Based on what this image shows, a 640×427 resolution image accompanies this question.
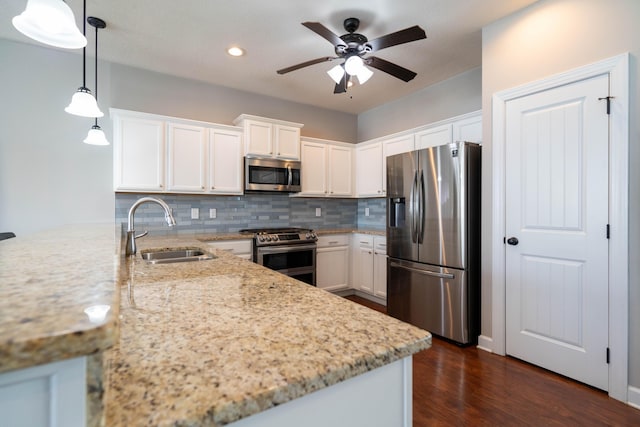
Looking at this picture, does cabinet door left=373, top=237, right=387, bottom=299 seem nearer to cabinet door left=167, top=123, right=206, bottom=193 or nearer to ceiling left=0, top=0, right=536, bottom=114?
Answer: ceiling left=0, top=0, right=536, bottom=114

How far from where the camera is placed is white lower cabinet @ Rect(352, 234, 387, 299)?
3.83m

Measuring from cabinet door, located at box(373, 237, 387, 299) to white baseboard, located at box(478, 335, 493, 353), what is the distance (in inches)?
50.3

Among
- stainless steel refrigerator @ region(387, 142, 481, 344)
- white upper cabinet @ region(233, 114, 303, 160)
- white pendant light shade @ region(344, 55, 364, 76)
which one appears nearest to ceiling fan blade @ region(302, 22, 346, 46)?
white pendant light shade @ region(344, 55, 364, 76)

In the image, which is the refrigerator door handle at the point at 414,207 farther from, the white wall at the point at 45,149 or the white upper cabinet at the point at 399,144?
the white wall at the point at 45,149

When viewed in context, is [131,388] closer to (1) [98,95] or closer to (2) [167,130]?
(2) [167,130]

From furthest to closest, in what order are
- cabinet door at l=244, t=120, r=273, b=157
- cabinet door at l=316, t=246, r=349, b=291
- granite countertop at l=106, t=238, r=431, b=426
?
cabinet door at l=316, t=246, r=349, b=291 → cabinet door at l=244, t=120, r=273, b=157 → granite countertop at l=106, t=238, r=431, b=426

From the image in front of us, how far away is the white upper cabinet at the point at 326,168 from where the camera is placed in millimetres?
4195

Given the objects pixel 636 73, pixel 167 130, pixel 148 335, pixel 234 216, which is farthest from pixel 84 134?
pixel 636 73

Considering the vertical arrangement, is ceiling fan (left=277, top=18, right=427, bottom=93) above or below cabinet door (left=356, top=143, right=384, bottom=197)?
above

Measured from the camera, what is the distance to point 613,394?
1906mm

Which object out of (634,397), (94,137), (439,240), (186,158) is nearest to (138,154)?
(186,158)

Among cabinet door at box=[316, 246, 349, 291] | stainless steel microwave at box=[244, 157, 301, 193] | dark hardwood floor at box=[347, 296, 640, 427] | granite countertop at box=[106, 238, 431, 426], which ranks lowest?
dark hardwood floor at box=[347, 296, 640, 427]

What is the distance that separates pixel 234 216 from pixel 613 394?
3715mm

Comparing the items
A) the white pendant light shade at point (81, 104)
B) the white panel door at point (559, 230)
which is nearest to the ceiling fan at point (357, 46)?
the white panel door at point (559, 230)
